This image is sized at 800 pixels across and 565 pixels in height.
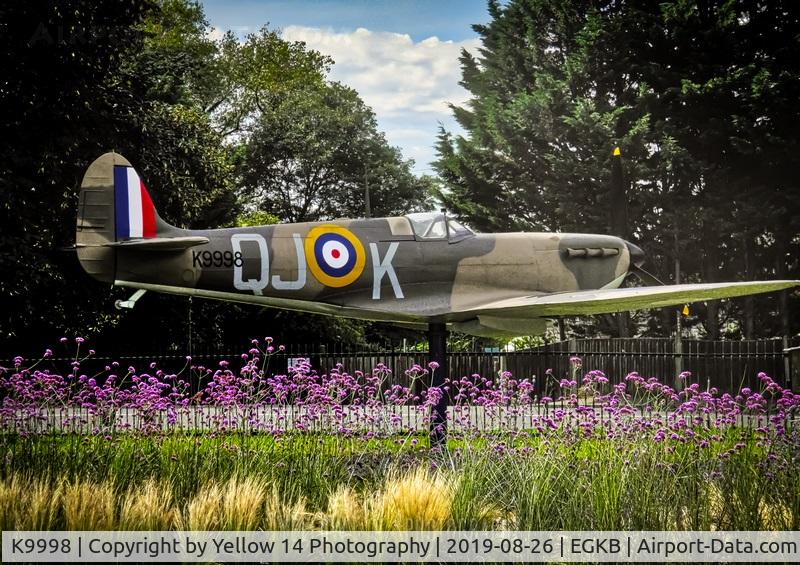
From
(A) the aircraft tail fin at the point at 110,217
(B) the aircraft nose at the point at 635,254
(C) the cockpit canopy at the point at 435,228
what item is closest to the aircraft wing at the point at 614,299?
(C) the cockpit canopy at the point at 435,228

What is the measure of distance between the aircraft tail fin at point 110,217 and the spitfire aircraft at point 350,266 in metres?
0.01

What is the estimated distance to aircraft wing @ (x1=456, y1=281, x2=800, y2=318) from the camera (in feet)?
24.9

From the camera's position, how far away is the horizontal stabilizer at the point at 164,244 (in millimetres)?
8578

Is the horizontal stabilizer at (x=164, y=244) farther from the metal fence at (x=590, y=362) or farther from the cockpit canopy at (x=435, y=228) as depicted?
the metal fence at (x=590, y=362)

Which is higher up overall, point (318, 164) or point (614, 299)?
point (318, 164)

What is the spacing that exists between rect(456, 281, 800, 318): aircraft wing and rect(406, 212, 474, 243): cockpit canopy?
41.2 inches

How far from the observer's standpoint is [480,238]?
975 centimetres

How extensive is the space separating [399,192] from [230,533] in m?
36.4

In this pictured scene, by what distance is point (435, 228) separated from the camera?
9.55 metres

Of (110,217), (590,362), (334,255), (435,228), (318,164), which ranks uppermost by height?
(318,164)

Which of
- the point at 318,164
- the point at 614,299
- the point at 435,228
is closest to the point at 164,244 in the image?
the point at 435,228

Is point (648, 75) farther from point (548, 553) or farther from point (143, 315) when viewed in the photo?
point (548, 553)

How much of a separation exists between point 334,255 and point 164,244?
1980 mm

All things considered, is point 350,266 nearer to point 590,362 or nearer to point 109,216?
point 109,216
